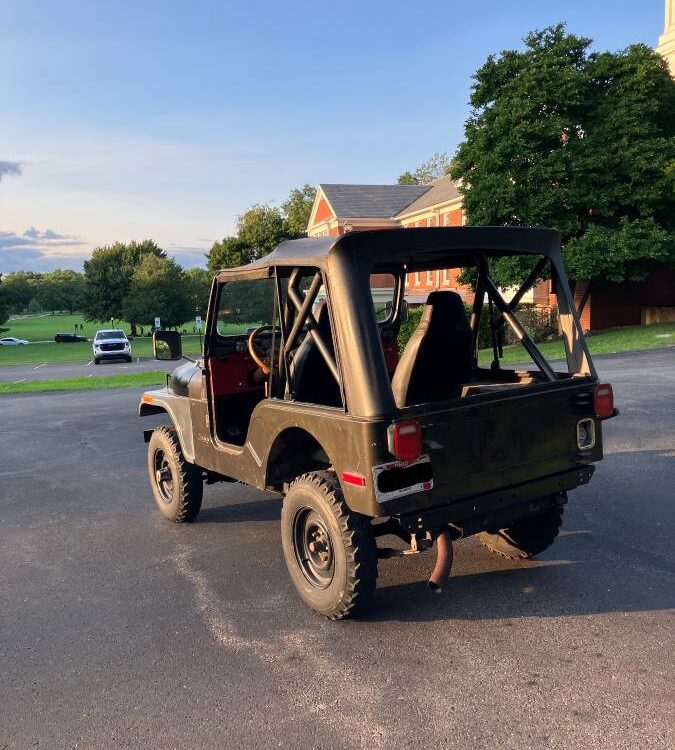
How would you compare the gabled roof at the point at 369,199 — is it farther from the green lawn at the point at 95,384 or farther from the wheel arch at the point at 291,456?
the wheel arch at the point at 291,456

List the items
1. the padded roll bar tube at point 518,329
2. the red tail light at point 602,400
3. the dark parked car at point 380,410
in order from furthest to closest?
the padded roll bar tube at point 518,329 < the red tail light at point 602,400 < the dark parked car at point 380,410

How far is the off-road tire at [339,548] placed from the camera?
12.3 ft

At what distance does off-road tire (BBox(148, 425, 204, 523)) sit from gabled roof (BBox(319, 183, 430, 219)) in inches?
2145

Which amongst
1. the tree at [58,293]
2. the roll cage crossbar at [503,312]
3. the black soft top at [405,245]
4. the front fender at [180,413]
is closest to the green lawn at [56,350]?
the front fender at [180,413]

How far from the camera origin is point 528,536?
4.75 metres

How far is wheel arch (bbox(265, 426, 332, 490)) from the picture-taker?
4258mm

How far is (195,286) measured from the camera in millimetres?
72812

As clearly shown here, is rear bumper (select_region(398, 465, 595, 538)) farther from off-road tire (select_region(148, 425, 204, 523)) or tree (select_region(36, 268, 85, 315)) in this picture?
tree (select_region(36, 268, 85, 315))

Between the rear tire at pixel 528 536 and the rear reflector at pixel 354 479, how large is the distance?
1.62m

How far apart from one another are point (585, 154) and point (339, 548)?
2870 centimetres

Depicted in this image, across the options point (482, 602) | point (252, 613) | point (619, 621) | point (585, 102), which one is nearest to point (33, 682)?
point (252, 613)

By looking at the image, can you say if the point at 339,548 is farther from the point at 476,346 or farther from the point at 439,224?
the point at 439,224

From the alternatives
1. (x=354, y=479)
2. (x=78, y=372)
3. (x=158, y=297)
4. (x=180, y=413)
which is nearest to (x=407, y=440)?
(x=354, y=479)

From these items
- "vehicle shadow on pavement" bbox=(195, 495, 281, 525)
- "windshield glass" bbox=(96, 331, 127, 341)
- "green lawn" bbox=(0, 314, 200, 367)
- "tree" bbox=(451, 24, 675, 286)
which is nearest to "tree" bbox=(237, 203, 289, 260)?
"green lawn" bbox=(0, 314, 200, 367)
